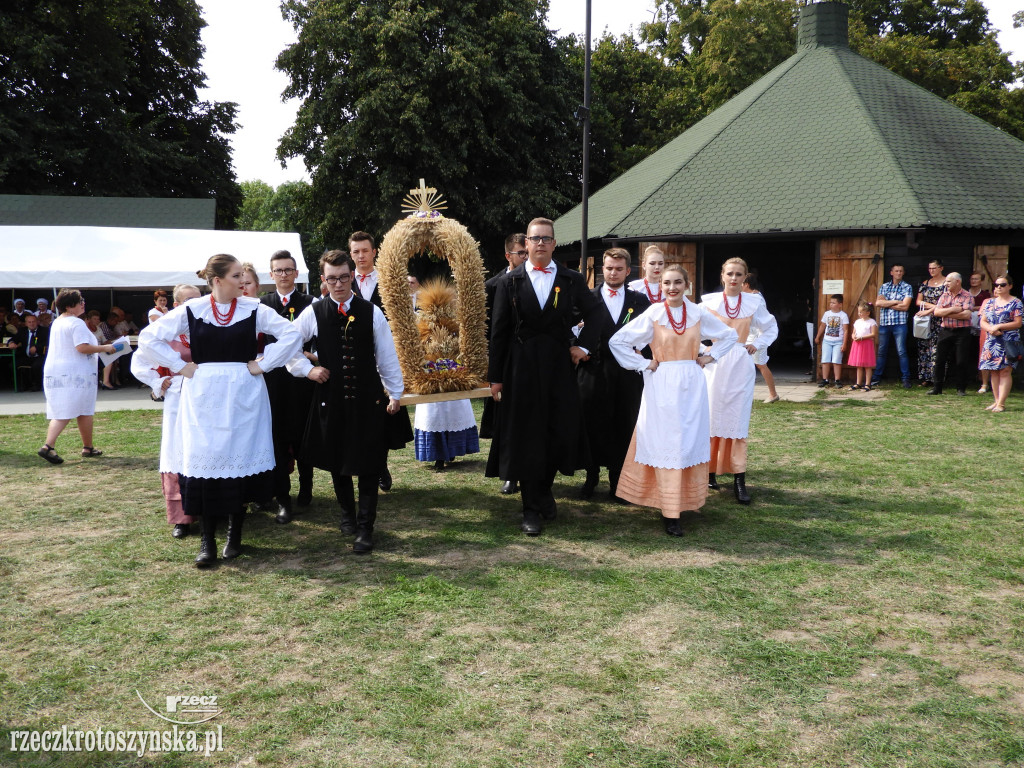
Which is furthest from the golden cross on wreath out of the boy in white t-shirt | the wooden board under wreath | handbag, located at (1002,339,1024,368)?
the boy in white t-shirt

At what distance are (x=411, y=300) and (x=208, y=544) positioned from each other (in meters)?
2.45

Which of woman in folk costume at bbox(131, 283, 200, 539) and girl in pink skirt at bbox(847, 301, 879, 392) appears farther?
girl in pink skirt at bbox(847, 301, 879, 392)

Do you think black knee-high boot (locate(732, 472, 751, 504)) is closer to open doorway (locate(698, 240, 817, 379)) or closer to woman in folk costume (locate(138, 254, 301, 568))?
woman in folk costume (locate(138, 254, 301, 568))

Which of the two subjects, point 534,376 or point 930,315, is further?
point 930,315

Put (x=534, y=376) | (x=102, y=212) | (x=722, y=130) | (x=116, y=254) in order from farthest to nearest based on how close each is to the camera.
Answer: (x=102, y=212)
(x=722, y=130)
(x=116, y=254)
(x=534, y=376)

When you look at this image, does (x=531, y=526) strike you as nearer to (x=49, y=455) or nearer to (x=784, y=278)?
(x=49, y=455)

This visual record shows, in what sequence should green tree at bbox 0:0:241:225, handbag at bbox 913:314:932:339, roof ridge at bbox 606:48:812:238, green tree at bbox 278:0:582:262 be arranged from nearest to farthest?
handbag at bbox 913:314:932:339 < roof ridge at bbox 606:48:812:238 < green tree at bbox 0:0:241:225 < green tree at bbox 278:0:582:262

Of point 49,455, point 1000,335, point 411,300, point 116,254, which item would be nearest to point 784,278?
point 1000,335

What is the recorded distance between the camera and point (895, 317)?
1493cm

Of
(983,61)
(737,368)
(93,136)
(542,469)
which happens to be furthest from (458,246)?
(983,61)

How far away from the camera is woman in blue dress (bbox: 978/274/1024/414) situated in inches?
472

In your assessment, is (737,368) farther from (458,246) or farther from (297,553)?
(297,553)

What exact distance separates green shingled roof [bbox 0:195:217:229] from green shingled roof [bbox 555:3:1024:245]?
32.0 ft

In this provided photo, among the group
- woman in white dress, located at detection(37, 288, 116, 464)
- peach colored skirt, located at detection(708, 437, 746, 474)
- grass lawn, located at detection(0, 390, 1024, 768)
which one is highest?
woman in white dress, located at detection(37, 288, 116, 464)
